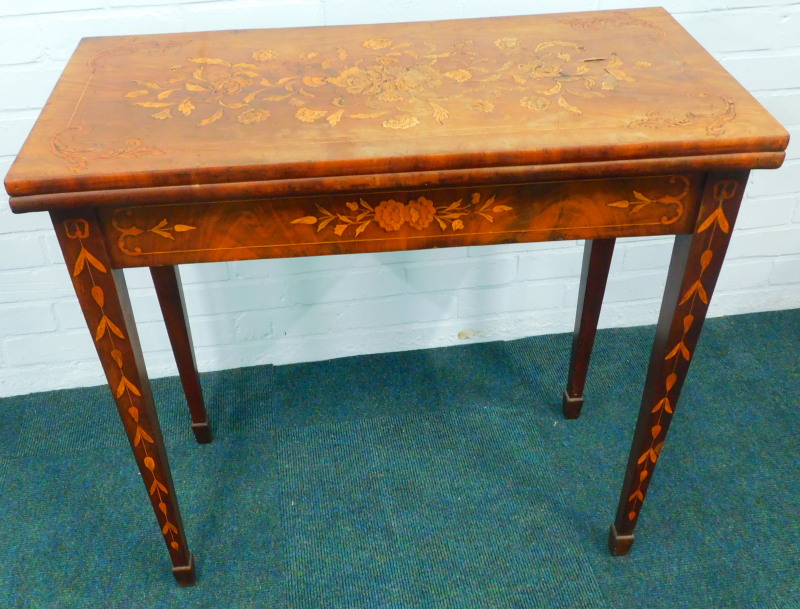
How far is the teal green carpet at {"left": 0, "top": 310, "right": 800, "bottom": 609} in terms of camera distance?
1236mm

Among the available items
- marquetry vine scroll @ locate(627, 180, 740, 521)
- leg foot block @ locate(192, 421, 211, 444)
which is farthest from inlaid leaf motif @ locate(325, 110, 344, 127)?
leg foot block @ locate(192, 421, 211, 444)

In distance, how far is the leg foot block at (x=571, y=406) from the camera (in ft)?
4.94

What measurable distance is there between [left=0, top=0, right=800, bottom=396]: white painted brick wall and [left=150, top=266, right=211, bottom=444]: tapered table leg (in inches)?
7.7

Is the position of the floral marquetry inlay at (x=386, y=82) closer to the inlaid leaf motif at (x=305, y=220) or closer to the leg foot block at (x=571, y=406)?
the inlaid leaf motif at (x=305, y=220)

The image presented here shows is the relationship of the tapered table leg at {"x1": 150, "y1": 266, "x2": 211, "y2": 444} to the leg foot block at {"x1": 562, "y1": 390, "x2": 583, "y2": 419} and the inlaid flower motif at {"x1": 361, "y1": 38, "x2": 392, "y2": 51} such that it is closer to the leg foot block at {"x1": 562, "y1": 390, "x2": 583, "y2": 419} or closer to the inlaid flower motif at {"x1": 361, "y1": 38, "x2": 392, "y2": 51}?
the inlaid flower motif at {"x1": 361, "y1": 38, "x2": 392, "y2": 51}

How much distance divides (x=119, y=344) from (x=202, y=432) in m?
0.58

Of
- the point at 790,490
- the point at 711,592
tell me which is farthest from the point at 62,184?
the point at 790,490

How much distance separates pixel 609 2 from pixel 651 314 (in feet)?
2.37

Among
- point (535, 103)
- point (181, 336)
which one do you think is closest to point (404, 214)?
point (535, 103)

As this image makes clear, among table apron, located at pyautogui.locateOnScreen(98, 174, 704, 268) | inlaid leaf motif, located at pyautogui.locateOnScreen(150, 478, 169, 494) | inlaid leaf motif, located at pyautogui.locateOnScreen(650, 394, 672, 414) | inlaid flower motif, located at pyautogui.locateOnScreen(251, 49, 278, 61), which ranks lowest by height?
inlaid leaf motif, located at pyautogui.locateOnScreen(150, 478, 169, 494)

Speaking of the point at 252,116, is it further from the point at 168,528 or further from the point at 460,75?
the point at 168,528

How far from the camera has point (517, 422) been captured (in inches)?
60.0

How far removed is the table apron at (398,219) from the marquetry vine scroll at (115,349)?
24 millimetres

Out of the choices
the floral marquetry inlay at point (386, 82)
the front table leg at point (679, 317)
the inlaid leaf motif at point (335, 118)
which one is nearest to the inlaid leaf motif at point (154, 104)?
the floral marquetry inlay at point (386, 82)
